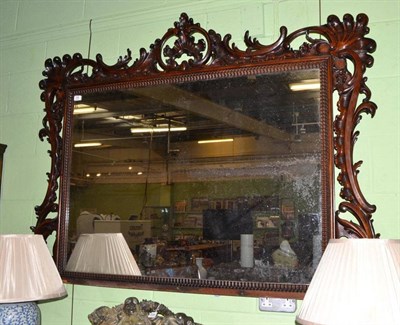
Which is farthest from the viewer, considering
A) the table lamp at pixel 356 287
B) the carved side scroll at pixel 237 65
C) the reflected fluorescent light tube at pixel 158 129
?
the reflected fluorescent light tube at pixel 158 129

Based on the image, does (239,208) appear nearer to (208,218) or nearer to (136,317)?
(208,218)

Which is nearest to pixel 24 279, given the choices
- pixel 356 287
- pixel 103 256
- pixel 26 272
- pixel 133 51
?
pixel 26 272

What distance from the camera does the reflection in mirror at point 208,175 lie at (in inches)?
83.5

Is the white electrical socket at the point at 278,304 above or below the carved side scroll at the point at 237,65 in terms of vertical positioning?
below

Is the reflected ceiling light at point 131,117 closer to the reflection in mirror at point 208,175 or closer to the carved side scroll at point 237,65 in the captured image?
the reflection in mirror at point 208,175

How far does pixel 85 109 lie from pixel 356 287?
170cm

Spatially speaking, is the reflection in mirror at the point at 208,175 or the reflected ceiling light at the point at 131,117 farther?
the reflected ceiling light at the point at 131,117

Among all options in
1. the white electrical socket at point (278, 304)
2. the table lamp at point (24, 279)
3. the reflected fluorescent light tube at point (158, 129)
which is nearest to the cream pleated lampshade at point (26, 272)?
the table lamp at point (24, 279)

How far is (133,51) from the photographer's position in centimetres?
263

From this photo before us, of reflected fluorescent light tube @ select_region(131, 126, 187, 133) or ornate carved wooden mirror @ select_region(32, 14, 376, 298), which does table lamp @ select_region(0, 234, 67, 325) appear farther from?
reflected fluorescent light tube @ select_region(131, 126, 187, 133)

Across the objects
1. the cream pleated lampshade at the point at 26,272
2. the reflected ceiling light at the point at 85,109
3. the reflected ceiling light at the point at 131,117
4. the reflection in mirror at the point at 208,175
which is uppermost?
the reflected ceiling light at the point at 85,109

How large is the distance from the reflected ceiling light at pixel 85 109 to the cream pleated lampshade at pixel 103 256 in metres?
0.65

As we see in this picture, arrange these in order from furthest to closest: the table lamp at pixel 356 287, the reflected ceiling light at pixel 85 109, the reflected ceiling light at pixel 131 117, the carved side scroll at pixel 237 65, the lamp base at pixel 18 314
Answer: the reflected ceiling light at pixel 85 109 < the reflected ceiling light at pixel 131 117 < the lamp base at pixel 18 314 < the carved side scroll at pixel 237 65 < the table lamp at pixel 356 287

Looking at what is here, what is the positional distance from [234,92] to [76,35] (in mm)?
1082
